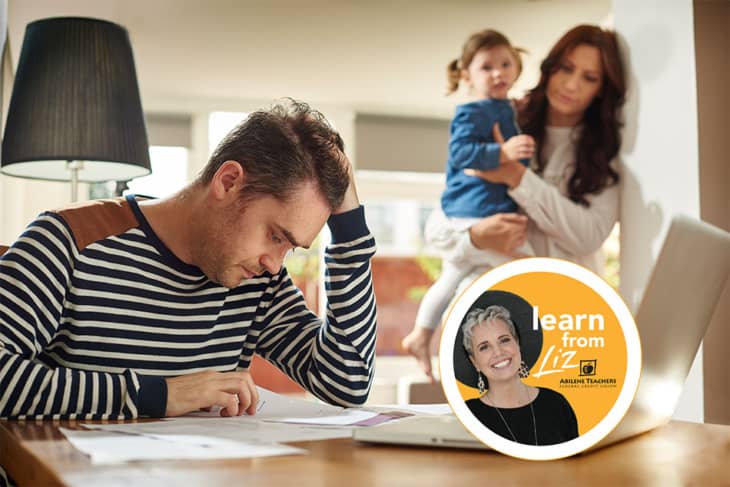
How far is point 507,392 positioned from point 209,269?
691 millimetres

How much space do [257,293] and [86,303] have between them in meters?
0.27

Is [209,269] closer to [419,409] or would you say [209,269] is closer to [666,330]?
[419,409]

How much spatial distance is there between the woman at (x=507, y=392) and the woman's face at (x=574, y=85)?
2.35 m

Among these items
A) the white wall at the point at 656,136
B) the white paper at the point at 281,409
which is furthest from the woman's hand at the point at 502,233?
the white paper at the point at 281,409

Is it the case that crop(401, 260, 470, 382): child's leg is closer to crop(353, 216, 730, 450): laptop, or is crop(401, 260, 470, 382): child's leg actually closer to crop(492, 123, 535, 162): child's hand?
crop(492, 123, 535, 162): child's hand

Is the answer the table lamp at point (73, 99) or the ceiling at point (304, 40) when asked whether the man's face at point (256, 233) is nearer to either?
the table lamp at point (73, 99)

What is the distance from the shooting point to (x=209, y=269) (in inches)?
49.4

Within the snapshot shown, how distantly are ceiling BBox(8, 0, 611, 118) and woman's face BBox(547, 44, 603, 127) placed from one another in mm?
1569

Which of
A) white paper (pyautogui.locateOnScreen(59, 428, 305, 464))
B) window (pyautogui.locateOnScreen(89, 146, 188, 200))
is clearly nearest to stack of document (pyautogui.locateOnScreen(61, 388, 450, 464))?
white paper (pyautogui.locateOnScreen(59, 428, 305, 464))

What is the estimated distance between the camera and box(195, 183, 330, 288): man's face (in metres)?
1.22

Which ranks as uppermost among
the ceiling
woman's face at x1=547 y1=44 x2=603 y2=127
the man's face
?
the ceiling

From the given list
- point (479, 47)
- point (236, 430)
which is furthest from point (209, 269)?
point (479, 47)

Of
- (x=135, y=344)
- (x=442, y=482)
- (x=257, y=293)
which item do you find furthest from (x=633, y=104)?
(x=442, y=482)

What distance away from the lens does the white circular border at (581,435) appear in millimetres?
643
